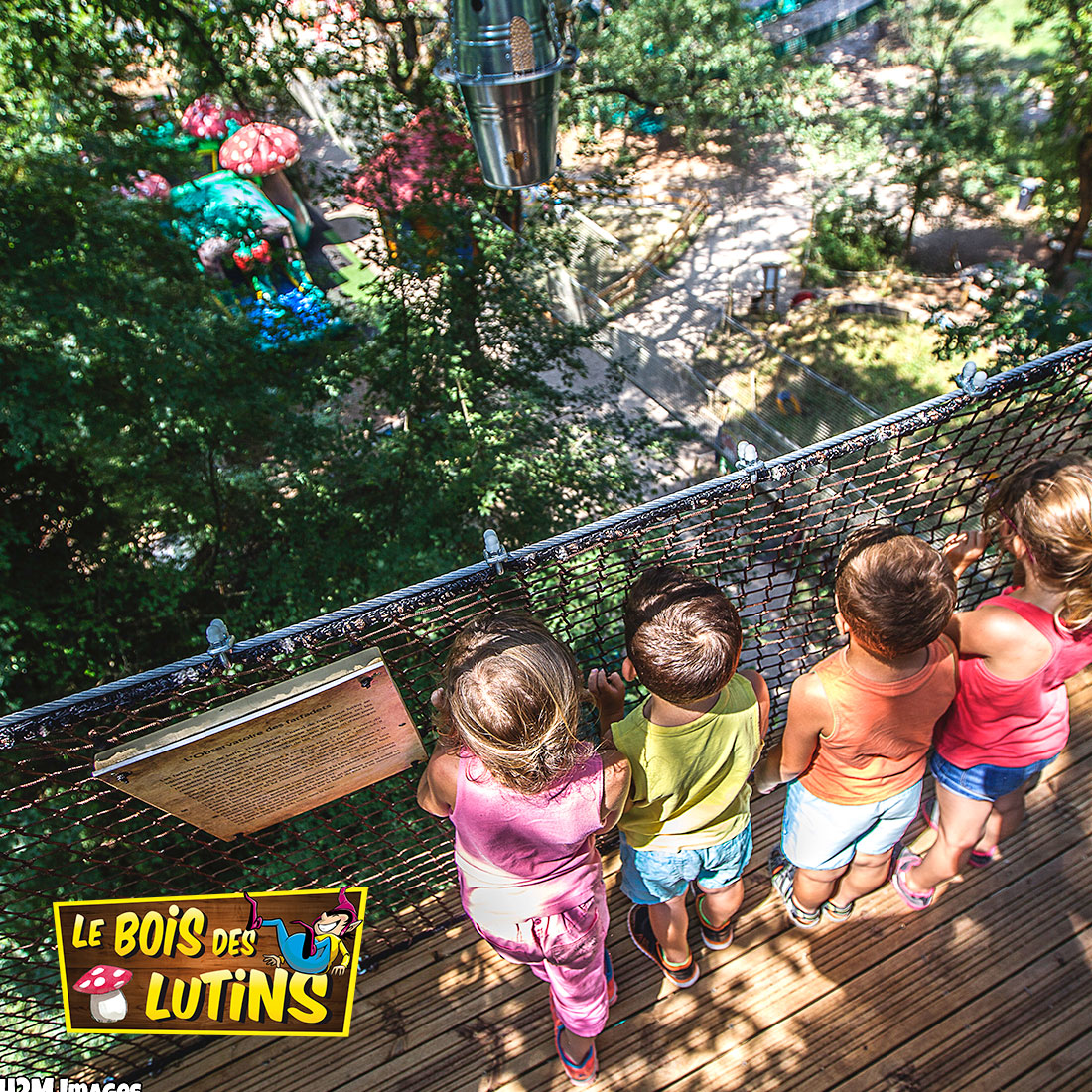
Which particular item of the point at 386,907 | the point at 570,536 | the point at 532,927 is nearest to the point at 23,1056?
the point at 386,907

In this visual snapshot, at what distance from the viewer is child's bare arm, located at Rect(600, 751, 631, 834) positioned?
1509mm

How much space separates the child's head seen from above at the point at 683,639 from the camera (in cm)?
145

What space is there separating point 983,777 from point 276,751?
1.71 meters

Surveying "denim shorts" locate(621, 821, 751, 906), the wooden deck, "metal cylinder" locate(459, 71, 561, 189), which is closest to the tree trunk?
"metal cylinder" locate(459, 71, 561, 189)

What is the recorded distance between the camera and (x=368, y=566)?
4887 mm

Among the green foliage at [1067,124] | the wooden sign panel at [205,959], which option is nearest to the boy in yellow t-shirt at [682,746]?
the wooden sign panel at [205,959]

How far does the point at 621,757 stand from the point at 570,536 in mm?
481

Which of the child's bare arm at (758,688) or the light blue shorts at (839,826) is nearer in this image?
the child's bare arm at (758,688)

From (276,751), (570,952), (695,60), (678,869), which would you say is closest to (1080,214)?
(695,60)

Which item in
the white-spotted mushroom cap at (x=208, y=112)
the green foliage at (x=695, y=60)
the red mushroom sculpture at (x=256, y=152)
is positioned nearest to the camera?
the white-spotted mushroom cap at (x=208, y=112)

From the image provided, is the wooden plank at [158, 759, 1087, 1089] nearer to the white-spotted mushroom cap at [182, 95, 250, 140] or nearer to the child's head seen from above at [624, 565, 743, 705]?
the child's head seen from above at [624, 565, 743, 705]

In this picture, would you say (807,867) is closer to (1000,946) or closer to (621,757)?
(1000,946)

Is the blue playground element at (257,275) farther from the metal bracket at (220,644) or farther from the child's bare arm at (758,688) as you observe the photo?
the child's bare arm at (758,688)

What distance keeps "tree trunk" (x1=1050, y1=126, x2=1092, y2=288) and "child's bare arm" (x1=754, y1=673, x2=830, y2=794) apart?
10634 millimetres
